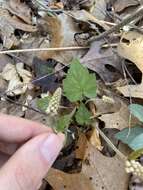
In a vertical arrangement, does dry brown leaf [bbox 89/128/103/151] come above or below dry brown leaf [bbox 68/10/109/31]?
below

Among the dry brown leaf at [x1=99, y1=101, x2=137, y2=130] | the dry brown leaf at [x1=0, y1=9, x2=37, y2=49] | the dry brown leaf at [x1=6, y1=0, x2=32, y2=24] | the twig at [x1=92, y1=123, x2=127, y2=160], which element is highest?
the dry brown leaf at [x1=6, y1=0, x2=32, y2=24]

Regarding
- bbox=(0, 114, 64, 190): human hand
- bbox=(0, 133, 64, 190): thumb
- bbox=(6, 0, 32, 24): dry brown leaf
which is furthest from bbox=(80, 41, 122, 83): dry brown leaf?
bbox=(0, 133, 64, 190): thumb

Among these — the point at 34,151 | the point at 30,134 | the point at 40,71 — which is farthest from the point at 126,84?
the point at 34,151

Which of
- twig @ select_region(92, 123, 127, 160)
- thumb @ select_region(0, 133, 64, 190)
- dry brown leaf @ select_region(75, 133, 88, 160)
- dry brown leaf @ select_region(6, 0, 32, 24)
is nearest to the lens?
thumb @ select_region(0, 133, 64, 190)

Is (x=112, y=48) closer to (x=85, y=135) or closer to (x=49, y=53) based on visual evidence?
(x=49, y=53)

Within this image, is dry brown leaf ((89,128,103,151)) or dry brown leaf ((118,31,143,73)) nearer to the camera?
Result: dry brown leaf ((89,128,103,151))

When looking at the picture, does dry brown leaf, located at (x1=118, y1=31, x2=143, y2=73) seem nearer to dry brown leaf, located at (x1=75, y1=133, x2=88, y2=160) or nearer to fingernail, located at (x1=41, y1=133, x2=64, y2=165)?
dry brown leaf, located at (x1=75, y1=133, x2=88, y2=160)
